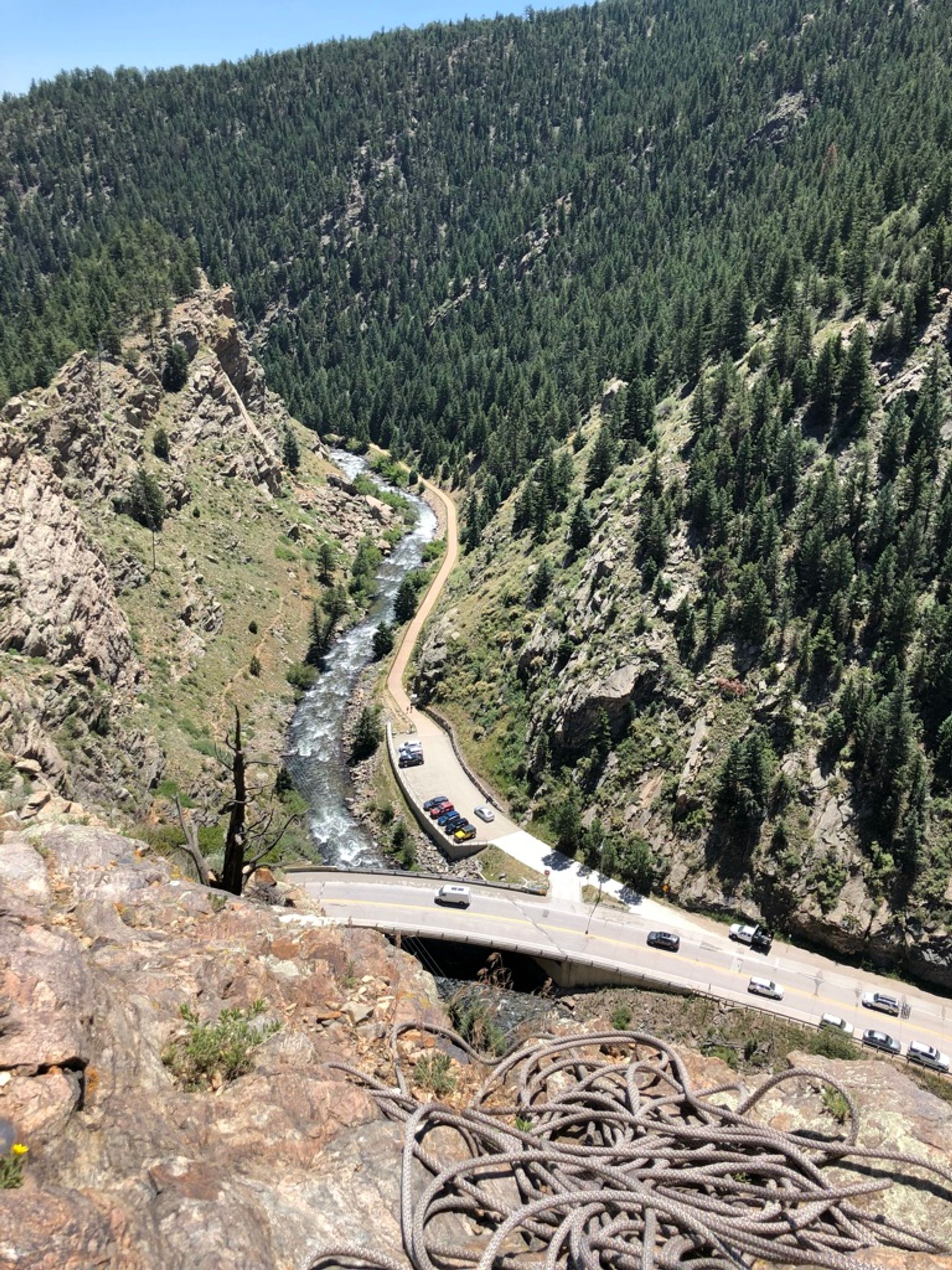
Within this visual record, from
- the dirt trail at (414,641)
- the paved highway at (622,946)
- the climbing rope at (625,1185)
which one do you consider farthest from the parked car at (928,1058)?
the dirt trail at (414,641)

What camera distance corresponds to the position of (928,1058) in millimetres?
43906

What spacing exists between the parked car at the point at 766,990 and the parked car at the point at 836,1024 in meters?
2.47

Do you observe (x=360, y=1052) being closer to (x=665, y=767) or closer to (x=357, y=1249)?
(x=357, y=1249)

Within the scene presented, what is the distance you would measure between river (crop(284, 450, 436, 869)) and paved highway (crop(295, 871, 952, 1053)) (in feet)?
21.5

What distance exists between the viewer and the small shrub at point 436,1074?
11.9 metres

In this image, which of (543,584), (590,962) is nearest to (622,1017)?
(590,962)

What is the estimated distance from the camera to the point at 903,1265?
331 inches

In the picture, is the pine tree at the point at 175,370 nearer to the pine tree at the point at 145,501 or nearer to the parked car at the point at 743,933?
the pine tree at the point at 145,501

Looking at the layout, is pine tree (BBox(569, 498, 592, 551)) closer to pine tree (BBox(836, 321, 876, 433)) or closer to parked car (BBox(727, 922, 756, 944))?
pine tree (BBox(836, 321, 876, 433))

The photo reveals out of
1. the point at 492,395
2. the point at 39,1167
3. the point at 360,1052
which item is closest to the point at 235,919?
the point at 360,1052

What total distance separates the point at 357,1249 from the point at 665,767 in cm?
5985

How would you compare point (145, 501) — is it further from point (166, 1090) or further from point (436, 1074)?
point (166, 1090)

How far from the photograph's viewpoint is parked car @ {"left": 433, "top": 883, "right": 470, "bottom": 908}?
54.4 metres

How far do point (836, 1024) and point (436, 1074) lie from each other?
141 feet
